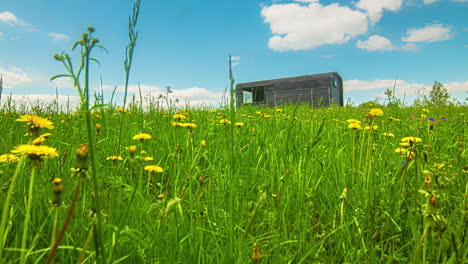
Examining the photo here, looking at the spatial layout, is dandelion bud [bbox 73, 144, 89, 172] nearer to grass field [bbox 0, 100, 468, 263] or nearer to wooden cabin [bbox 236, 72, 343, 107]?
grass field [bbox 0, 100, 468, 263]

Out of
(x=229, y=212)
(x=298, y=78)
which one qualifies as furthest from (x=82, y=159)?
(x=298, y=78)

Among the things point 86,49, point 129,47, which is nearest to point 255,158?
point 129,47

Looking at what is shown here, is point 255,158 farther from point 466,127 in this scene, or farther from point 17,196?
point 466,127

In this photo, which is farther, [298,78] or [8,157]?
[298,78]

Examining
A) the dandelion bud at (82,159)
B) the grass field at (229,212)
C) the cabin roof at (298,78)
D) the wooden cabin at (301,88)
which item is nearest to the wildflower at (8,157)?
the grass field at (229,212)

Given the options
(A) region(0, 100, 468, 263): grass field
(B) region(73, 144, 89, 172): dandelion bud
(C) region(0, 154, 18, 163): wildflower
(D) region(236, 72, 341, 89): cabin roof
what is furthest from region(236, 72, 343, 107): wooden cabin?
(B) region(73, 144, 89, 172): dandelion bud

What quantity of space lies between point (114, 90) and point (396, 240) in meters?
1.37

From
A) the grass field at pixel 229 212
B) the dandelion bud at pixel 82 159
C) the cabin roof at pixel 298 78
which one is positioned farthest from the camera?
the cabin roof at pixel 298 78

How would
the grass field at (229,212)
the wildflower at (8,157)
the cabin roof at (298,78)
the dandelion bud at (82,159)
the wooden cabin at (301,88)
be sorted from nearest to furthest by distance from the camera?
the dandelion bud at (82,159), the grass field at (229,212), the wildflower at (8,157), the wooden cabin at (301,88), the cabin roof at (298,78)

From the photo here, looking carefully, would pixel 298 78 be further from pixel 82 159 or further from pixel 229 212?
pixel 82 159

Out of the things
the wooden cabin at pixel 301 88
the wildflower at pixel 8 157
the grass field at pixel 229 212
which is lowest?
the grass field at pixel 229 212

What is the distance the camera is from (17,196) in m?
1.25

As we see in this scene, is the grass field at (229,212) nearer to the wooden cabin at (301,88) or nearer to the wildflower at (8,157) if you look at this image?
the wildflower at (8,157)

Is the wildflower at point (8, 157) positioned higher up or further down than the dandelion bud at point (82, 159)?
further down
